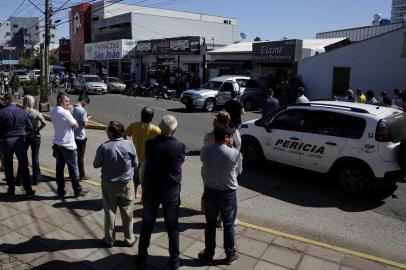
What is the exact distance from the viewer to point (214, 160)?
4.66 metres

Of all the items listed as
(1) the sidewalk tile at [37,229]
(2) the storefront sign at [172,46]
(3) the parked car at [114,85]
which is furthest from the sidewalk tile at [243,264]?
(3) the parked car at [114,85]

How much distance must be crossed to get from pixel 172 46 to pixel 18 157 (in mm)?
29407

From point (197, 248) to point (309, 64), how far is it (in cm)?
2021

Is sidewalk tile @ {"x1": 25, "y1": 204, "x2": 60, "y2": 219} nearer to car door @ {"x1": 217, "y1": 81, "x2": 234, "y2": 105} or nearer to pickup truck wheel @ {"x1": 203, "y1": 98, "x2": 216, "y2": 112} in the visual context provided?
pickup truck wheel @ {"x1": 203, "y1": 98, "x2": 216, "y2": 112}

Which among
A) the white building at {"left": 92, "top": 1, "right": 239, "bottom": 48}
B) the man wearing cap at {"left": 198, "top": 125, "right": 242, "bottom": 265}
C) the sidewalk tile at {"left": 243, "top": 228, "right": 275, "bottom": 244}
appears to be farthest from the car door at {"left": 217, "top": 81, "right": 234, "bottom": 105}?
the white building at {"left": 92, "top": 1, "right": 239, "bottom": 48}

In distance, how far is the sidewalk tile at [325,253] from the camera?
206 inches

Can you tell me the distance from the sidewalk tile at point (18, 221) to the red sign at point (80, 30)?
176ft

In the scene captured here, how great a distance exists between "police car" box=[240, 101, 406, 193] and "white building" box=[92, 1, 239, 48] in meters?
37.2

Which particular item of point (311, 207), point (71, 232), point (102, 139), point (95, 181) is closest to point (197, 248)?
point (71, 232)

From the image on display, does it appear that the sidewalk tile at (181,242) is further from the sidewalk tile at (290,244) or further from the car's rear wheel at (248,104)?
the car's rear wheel at (248,104)

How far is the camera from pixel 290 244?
5.59m

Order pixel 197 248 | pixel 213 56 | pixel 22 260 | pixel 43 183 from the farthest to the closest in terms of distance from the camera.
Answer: pixel 213 56 → pixel 43 183 → pixel 197 248 → pixel 22 260

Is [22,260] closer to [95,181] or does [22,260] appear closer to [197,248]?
[197,248]

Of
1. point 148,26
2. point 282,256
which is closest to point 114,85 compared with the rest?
point 148,26
